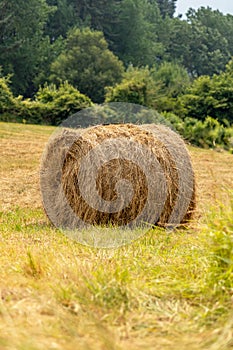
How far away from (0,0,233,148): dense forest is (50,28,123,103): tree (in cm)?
9

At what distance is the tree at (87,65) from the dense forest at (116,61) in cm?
9

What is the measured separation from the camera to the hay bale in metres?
7.40

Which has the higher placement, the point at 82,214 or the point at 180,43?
the point at 180,43

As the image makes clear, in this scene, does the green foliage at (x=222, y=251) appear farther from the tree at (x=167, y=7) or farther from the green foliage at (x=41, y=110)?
the tree at (x=167, y=7)

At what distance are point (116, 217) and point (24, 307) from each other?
180 inches

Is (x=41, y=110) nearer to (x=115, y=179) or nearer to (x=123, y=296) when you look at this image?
(x=115, y=179)

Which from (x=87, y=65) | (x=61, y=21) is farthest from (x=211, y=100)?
(x=61, y=21)

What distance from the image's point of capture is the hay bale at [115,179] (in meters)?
7.40

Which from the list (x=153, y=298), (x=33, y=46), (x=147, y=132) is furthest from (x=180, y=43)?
(x=153, y=298)

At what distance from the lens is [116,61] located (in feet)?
169

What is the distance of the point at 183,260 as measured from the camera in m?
4.15

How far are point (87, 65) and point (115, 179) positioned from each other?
45042 millimetres

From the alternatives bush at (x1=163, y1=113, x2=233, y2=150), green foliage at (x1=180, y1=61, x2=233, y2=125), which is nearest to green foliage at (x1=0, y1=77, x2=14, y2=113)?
bush at (x1=163, y1=113, x2=233, y2=150)

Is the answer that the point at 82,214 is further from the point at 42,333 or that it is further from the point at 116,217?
the point at 42,333
